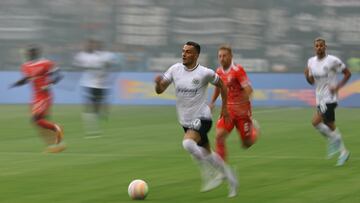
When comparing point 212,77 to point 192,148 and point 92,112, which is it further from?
point 92,112

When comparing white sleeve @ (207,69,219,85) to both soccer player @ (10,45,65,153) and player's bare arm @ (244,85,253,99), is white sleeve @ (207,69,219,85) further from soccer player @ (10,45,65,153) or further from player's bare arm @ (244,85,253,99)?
soccer player @ (10,45,65,153)

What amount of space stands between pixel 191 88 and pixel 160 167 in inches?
136

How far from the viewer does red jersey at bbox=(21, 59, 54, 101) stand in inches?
738

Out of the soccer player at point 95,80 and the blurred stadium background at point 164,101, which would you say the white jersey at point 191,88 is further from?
the soccer player at point 95,80

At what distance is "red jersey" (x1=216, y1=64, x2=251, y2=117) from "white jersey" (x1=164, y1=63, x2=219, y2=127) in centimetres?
178

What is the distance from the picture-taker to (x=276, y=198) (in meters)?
12.0

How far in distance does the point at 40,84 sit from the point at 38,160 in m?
2.42

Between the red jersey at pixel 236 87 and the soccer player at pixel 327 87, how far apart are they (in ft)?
7.63

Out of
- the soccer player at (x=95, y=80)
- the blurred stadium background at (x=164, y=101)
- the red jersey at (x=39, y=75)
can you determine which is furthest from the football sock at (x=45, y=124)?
the soccer player at (x=95, y=80)

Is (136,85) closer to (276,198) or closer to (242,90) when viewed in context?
(242,90)

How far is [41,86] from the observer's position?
18922mm

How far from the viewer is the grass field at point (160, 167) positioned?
1232 cm

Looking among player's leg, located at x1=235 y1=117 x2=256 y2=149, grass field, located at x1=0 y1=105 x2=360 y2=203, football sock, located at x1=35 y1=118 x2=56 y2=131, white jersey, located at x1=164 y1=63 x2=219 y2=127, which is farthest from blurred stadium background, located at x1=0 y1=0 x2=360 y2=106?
white jersey, located at x1=164 y1=63 x2=219 y2=127

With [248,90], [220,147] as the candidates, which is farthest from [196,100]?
[248,90]
